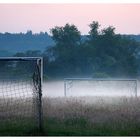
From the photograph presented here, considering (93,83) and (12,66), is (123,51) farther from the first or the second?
(12,66)

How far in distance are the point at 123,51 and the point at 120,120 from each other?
32.4 meters

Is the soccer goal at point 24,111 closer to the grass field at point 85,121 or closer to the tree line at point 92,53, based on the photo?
the grass field at point 85,121

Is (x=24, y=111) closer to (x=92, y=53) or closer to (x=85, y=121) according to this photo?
(x=85, y=121)

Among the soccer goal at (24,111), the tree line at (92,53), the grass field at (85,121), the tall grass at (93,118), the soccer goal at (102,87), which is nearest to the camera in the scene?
the grass field at (85,121)

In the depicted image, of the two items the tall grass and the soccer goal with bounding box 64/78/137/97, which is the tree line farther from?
the tall grass

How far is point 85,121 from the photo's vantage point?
12.5 meters

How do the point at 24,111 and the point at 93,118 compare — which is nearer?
the point at 93,118

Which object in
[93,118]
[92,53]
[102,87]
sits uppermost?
[92,53]

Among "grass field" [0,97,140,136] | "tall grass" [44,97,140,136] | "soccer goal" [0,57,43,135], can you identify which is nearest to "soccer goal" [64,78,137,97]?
"soccer goal" [0,57,43,135]

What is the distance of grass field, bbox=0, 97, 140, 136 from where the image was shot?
1102 cm

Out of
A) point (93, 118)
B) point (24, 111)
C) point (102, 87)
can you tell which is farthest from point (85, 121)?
point (102, 87)

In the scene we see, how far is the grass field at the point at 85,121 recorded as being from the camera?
434 inches

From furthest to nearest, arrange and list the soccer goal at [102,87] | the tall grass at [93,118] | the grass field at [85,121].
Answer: the soccer goal at [102,87] < the tall grass at [93,118] < the grass field at [85,121]

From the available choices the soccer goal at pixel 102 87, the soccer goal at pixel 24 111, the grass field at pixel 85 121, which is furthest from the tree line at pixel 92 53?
the grass field at pixel 85 121
